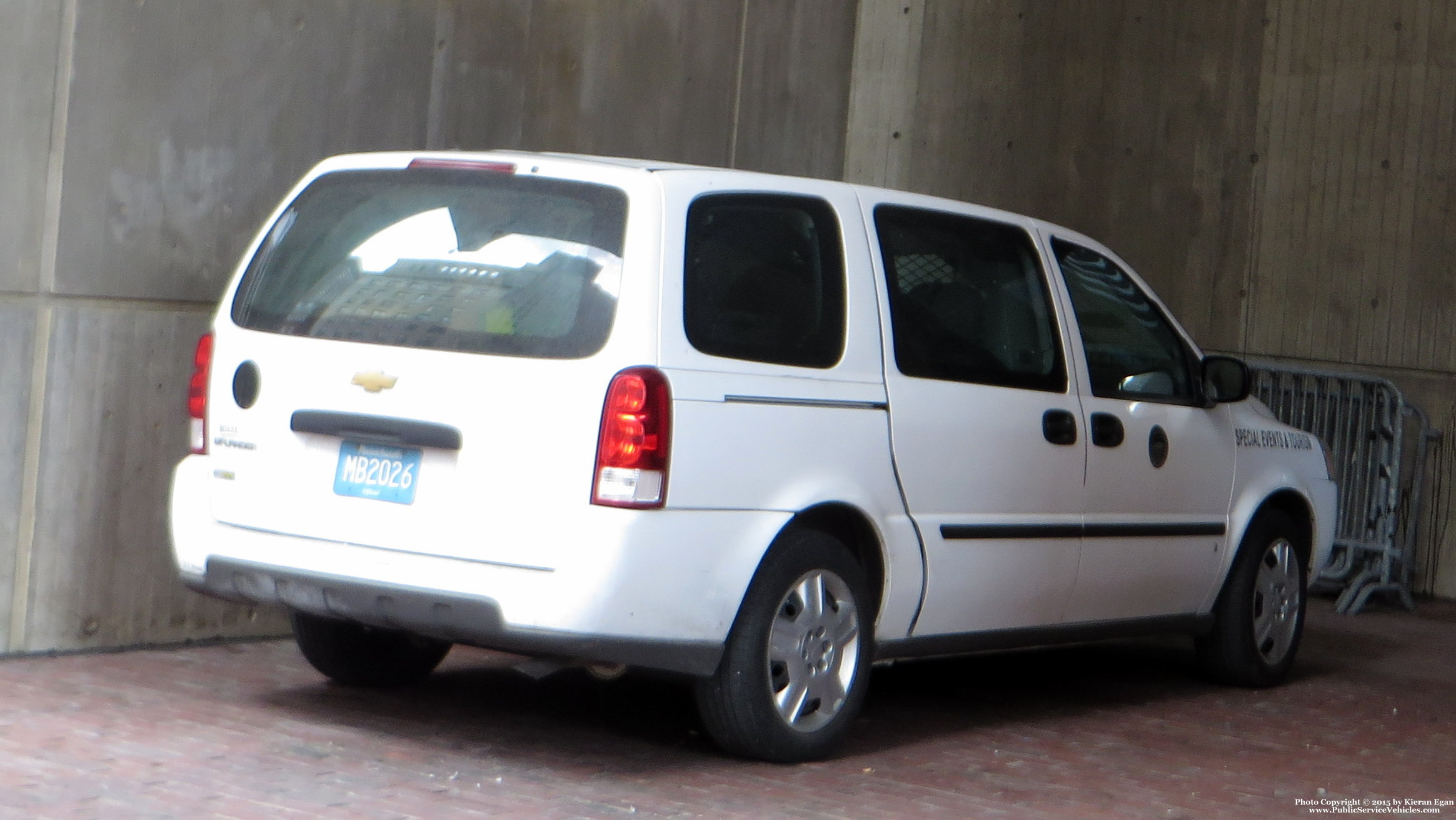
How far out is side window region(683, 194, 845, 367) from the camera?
18.0 feet

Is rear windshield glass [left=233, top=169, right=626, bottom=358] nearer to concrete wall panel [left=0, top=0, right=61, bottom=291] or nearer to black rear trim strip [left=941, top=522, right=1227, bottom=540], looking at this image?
concrete wall panel [left=0, top=0, right=61, bottom=291]

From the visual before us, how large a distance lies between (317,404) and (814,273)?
158cm

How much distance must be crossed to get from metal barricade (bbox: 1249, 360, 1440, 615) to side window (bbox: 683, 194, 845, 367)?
20.4 ft

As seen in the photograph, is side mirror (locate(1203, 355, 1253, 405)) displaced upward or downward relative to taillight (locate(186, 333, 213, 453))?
upward

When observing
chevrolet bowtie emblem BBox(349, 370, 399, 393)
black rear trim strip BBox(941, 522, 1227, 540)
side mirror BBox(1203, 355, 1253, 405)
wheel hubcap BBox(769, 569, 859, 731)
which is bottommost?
wheel hubcap BBox(769, 569, 859, 731)

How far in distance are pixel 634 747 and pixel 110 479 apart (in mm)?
2338

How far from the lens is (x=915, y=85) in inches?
489

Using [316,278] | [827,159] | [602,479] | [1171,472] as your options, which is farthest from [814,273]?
[827,159]

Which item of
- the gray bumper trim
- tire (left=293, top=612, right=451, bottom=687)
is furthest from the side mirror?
tire (left=293, top=612, right=451, bottom=687)

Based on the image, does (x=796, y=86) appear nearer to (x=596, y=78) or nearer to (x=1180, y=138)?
(x=596, y=78)

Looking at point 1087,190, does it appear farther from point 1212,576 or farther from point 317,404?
point 317,404

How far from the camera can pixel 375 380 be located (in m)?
5.41

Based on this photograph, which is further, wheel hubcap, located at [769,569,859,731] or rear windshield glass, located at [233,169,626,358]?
wheel hubcap, located at [769,569,859,731]

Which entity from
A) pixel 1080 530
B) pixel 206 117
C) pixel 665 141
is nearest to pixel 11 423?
pixel 206 117
